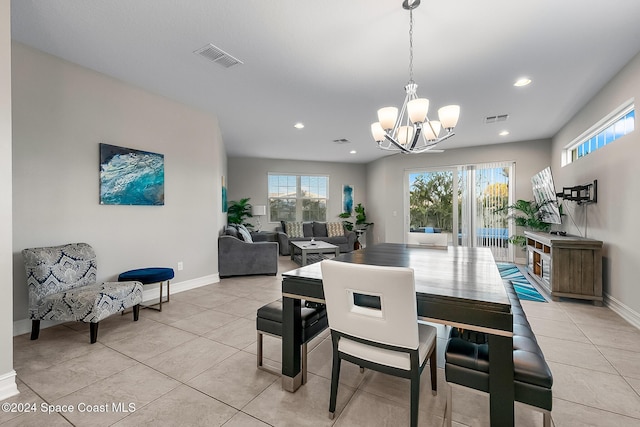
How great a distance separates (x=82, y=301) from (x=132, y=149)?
1.85 meters

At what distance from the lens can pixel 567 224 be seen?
4750 millimetres

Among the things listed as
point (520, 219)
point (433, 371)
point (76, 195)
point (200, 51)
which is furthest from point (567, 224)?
point (76, 195)

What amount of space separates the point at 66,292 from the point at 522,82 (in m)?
5.17

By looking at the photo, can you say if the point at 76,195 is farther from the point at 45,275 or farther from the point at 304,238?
the point at 304,238

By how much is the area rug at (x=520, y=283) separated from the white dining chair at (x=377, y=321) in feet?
8.91

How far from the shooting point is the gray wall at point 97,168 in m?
2.63

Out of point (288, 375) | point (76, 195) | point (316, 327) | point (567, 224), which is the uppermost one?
point (76, 195)

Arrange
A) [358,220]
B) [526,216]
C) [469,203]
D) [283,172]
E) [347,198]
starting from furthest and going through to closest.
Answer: [347,198], [358,220], [283,172], [469,203], [526,216]

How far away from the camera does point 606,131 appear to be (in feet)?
11.6

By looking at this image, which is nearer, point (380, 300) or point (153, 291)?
point (380, 300)

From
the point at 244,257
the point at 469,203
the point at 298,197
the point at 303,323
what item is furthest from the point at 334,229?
the point at 303,323

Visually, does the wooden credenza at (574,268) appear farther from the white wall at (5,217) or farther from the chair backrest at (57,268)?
the chair backrest at (57,268)

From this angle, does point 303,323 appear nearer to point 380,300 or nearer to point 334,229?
point 380,300

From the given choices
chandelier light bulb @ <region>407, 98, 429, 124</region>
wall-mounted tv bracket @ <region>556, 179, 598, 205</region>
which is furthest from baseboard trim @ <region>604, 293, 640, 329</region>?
chandelier light bulb @ <region>407, 98, 429, 124</region>
